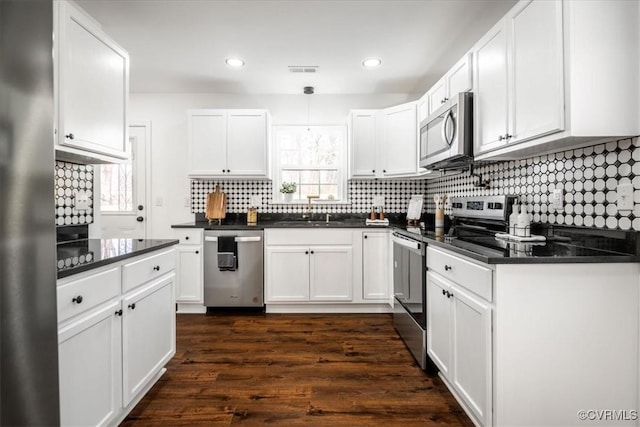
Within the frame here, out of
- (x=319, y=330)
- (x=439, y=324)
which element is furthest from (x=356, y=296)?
(x=439, y=324)

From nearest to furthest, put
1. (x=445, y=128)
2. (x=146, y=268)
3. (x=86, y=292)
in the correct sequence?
Result: (x=86, y=292)
(x=146, y=268)
(x=445, y=128)

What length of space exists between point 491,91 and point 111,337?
7.93ft

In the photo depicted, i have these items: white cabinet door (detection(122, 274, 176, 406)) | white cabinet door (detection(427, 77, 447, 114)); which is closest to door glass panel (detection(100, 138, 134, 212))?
white cabinet door (detection(122, 274, 176, 406))

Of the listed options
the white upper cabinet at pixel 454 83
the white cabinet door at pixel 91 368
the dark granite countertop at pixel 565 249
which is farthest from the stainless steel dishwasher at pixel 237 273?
the white upper cabinet at pixel 454 83

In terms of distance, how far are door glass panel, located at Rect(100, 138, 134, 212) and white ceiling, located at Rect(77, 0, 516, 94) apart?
40.4 inches

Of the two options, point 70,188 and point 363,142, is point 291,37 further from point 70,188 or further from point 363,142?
point 70,188

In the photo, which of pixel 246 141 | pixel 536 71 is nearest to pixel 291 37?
pixel 246 141

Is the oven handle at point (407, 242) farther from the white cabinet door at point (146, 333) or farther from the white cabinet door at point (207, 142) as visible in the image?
the white cabinet door at point (207, 142)

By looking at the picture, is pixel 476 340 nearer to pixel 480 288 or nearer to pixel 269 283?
pixel 480 288

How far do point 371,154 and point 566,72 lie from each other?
2.26m

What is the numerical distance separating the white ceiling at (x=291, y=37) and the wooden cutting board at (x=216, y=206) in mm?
1262

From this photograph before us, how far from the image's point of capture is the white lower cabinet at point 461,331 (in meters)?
1.41

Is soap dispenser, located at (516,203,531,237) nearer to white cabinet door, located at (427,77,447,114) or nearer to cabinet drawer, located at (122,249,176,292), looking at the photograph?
white cabinet door, located at (427,77,447,114)

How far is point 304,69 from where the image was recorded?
10.3ft
